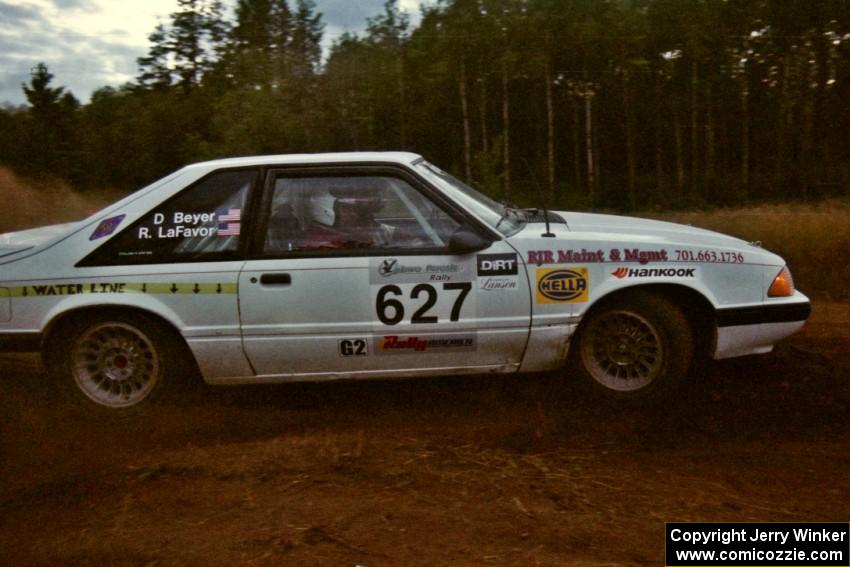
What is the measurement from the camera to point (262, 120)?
105 feet

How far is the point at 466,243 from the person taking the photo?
4555 millimetres

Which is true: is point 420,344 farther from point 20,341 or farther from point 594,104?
point 594,104

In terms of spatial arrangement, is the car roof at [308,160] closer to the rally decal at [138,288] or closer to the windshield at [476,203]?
the windshield at [476,203]

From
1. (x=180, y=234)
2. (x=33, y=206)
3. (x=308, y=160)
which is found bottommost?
(x=180, y=234)

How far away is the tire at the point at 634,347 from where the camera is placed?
186 inches

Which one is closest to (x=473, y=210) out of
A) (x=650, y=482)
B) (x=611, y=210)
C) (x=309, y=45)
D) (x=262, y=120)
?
(x=650, y=482)

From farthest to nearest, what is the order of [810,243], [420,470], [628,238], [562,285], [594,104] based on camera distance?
[594,104] < [810,243] < [628,238] < [562,285] < [420,470]

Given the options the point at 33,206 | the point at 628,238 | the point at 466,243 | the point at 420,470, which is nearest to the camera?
the point at 420,470

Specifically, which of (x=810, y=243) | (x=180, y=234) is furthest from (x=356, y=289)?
(x=810, y=243)

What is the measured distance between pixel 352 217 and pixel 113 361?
1748 millimetres

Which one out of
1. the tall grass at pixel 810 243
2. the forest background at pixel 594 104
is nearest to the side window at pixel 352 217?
the tall grass at pixel 810 243

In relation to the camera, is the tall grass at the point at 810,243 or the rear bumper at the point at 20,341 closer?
the rear bumper at the point at 20,341

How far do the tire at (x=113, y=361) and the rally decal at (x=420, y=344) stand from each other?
1.28 metres

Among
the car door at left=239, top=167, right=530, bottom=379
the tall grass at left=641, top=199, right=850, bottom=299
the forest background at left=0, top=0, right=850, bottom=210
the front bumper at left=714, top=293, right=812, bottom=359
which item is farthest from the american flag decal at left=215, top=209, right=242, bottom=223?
the forest background at left=0, top=0, right=850, bottom=210
